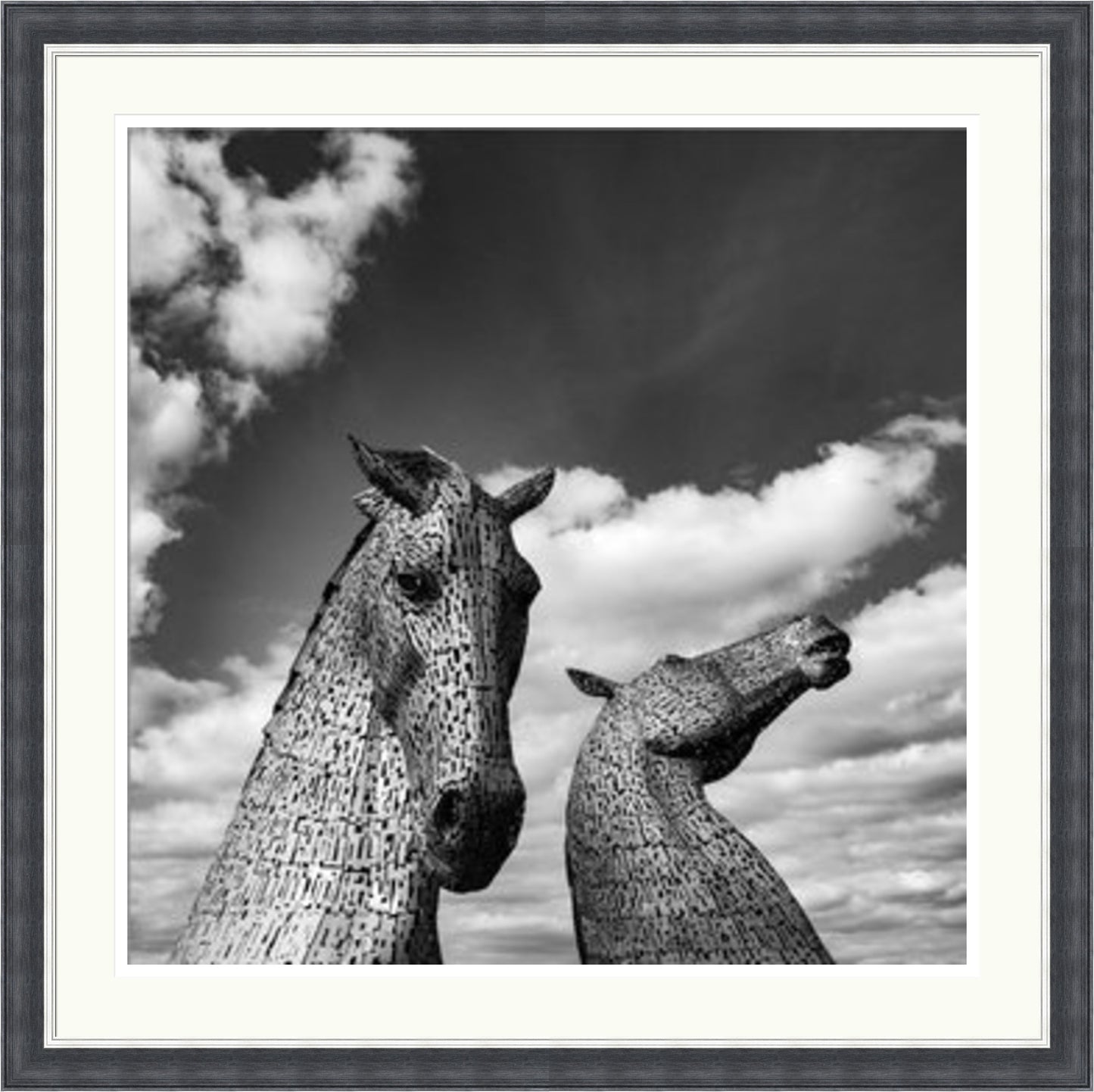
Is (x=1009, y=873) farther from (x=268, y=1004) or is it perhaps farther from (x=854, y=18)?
(x=854, y=18)

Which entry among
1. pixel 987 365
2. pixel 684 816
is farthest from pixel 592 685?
pixel 987 365

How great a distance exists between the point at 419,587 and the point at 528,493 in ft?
1.50

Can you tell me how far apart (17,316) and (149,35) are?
0.82 metres

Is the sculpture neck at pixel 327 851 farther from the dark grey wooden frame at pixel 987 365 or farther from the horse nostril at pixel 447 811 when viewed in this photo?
the dark grey wooden frame at pixel 987 365

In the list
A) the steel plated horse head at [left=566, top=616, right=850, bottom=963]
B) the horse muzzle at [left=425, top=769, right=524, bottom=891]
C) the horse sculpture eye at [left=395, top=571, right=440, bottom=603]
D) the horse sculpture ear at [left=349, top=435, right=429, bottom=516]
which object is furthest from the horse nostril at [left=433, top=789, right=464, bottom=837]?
the steel plated horse head at [left=566, top=616, right=850, bottom=963]

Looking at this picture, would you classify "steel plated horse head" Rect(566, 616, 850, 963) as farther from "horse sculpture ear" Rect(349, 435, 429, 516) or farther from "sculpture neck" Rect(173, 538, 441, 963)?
"horse sculpture ear" Rect(349, 435, 429, 516)

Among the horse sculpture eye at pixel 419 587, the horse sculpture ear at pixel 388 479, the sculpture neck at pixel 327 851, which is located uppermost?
the horse sculpture ear at pixel 388 479

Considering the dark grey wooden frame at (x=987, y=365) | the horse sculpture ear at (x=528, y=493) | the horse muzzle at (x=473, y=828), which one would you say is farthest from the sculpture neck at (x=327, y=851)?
the dark grey wooden frame at (x=987, y=365)

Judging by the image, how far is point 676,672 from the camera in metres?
5.18

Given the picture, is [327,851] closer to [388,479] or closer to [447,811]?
[447,811]

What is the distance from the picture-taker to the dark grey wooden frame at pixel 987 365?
3.59 m

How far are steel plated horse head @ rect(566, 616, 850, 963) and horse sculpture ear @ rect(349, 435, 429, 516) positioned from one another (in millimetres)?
2020

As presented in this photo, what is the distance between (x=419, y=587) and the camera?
304 centimetres

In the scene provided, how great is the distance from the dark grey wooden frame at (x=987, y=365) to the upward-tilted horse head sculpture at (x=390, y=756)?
59 centimetres
